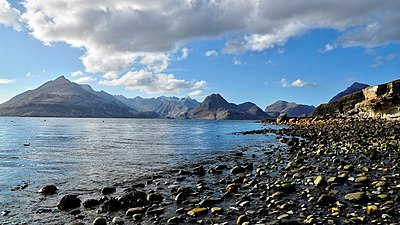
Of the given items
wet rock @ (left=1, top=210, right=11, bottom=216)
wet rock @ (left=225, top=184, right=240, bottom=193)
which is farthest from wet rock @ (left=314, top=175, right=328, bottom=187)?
wet rock @ (left=1, top=210, right=11, bottom=216)

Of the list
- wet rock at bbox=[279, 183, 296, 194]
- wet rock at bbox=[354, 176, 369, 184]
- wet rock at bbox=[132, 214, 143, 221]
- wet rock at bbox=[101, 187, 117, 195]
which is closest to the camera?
wet rock at bbox=[132, 214, 143, 221]

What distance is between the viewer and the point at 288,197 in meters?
11.6

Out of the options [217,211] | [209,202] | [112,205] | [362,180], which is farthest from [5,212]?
[362,180]

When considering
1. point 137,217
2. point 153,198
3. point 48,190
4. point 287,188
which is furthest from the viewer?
point 48,190

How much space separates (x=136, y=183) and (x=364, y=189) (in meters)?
11.3

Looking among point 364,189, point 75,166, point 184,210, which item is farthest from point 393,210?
point 75,166

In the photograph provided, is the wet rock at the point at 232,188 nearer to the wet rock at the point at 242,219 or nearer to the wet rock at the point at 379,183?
the wet rock at the point at 242,219

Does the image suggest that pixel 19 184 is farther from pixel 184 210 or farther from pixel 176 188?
pixel 184 210

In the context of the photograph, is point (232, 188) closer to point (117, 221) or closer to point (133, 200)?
point (133, 200)

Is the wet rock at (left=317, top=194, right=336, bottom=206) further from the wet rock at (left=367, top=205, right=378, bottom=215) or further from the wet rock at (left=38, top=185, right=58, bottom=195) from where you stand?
the wet rock at (left=38, top=185, right=58, bottom=195)

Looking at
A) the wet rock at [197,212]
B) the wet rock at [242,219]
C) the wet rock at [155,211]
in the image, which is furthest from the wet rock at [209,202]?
the wet rock at [242,219]

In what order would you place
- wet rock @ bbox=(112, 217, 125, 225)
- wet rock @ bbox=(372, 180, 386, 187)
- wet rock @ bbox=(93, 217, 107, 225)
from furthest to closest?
wet rock @ bbox=(372, 180, 386, 187), wet rock @ bbox=(112, 217, 125, 225), wet rock @ bbox=(93, 217, 107, 225)

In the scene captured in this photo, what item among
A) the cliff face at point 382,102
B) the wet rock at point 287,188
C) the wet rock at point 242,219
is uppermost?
the cliff face at point 382,102

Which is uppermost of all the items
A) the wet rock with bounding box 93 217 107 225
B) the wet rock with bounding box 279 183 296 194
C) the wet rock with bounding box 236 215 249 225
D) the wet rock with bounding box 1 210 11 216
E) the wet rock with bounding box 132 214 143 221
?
the wet rock with bounding box 279 183 296 194
